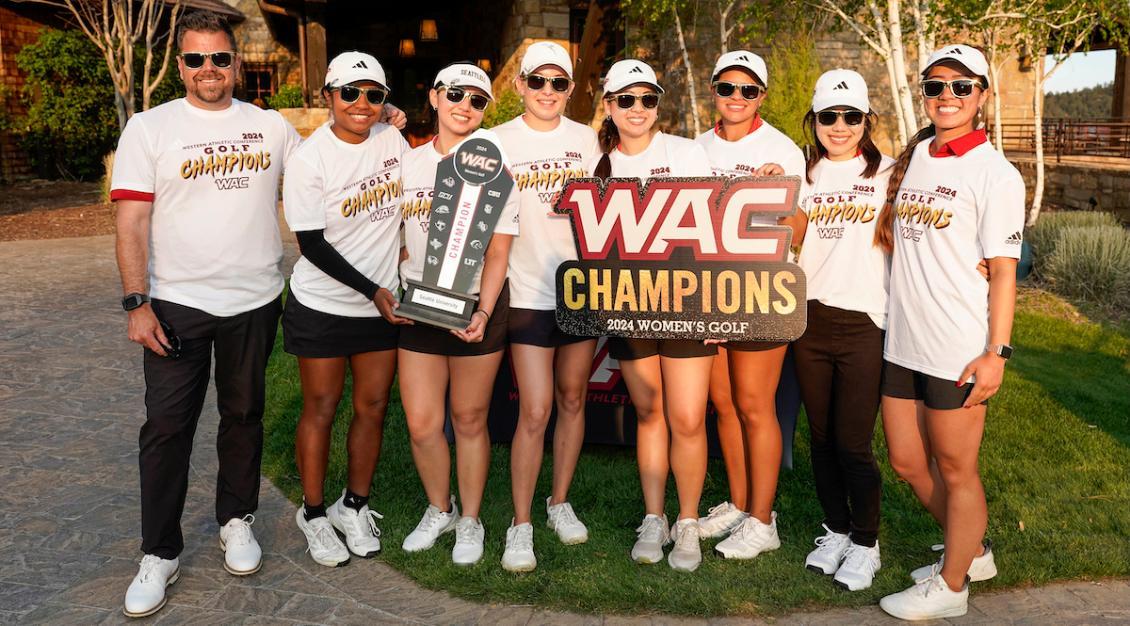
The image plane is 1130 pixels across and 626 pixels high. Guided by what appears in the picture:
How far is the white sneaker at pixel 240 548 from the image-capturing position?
12.6 ft

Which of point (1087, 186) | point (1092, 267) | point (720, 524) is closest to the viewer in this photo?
point (720, 524)

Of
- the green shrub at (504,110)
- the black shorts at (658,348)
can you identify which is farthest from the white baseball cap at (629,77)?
the green shrub at (504,110)

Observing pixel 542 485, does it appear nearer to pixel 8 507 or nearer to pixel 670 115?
pixel 8 507

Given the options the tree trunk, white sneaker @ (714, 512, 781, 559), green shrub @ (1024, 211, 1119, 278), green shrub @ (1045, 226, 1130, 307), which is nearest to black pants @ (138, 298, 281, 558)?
white sneaker @ (714, 512, 781, 559)

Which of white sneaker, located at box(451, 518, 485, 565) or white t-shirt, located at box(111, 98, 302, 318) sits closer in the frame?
white t-shirt, located at box(111, 98, 302, 318)

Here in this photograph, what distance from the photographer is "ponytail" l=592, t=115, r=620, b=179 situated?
3.79m

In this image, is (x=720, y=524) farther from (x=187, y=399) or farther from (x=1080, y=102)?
(x=1080, y=102)

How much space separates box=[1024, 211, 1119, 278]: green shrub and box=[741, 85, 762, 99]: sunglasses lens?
8332mm

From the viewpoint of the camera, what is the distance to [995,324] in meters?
3.12

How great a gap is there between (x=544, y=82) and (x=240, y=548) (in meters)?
2.25

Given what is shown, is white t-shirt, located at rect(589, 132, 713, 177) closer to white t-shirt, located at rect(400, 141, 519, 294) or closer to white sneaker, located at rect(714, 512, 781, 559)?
white t-shirt, located at rect(400, 141, 519, 294)

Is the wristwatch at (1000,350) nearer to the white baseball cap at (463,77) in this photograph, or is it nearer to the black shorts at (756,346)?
the black shorts at (756,346)

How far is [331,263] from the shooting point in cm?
361

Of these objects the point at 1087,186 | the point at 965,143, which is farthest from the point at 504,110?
the point at 965,143
